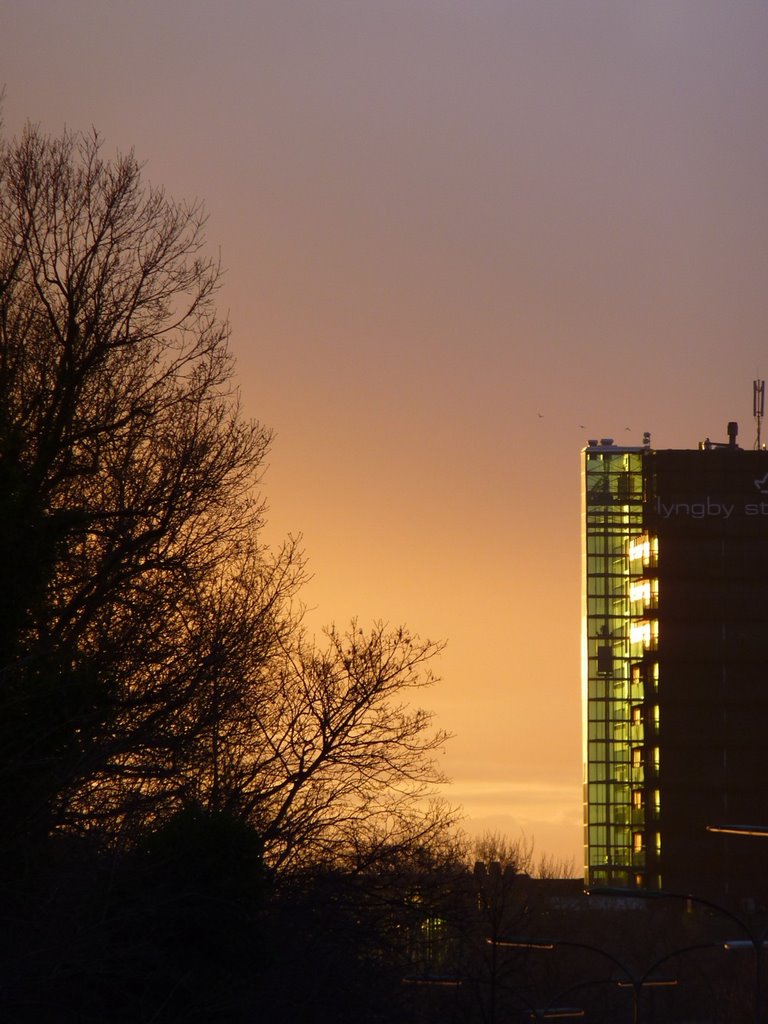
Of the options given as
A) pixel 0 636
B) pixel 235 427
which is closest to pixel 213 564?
pixel 235 427

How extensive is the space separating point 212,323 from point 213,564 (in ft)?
15.0

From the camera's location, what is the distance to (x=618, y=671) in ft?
409

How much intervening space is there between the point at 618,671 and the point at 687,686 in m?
10.1

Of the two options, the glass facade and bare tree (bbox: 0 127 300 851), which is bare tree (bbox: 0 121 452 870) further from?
the glass facade

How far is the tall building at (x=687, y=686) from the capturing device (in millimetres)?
112062

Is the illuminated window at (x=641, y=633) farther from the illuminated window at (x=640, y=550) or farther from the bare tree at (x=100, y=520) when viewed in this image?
the bare tree at (x=100, y=520)

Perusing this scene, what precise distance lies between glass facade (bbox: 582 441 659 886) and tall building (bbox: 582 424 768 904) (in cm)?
14

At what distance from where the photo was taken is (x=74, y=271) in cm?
2741

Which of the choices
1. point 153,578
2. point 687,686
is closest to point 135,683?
point 153,578

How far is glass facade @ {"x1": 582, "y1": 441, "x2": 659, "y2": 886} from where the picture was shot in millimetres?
117438

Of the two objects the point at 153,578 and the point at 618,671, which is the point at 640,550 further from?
the point at 153,578

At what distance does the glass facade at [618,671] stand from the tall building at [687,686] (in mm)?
→ 138

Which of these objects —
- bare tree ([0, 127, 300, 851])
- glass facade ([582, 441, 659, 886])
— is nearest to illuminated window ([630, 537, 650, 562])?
glass facade ([582, 441, 659, 886])

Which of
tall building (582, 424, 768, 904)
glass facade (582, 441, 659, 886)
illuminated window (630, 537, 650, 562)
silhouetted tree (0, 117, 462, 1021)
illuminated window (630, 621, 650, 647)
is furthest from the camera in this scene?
illuminated window (630, 537, 650, 562)
